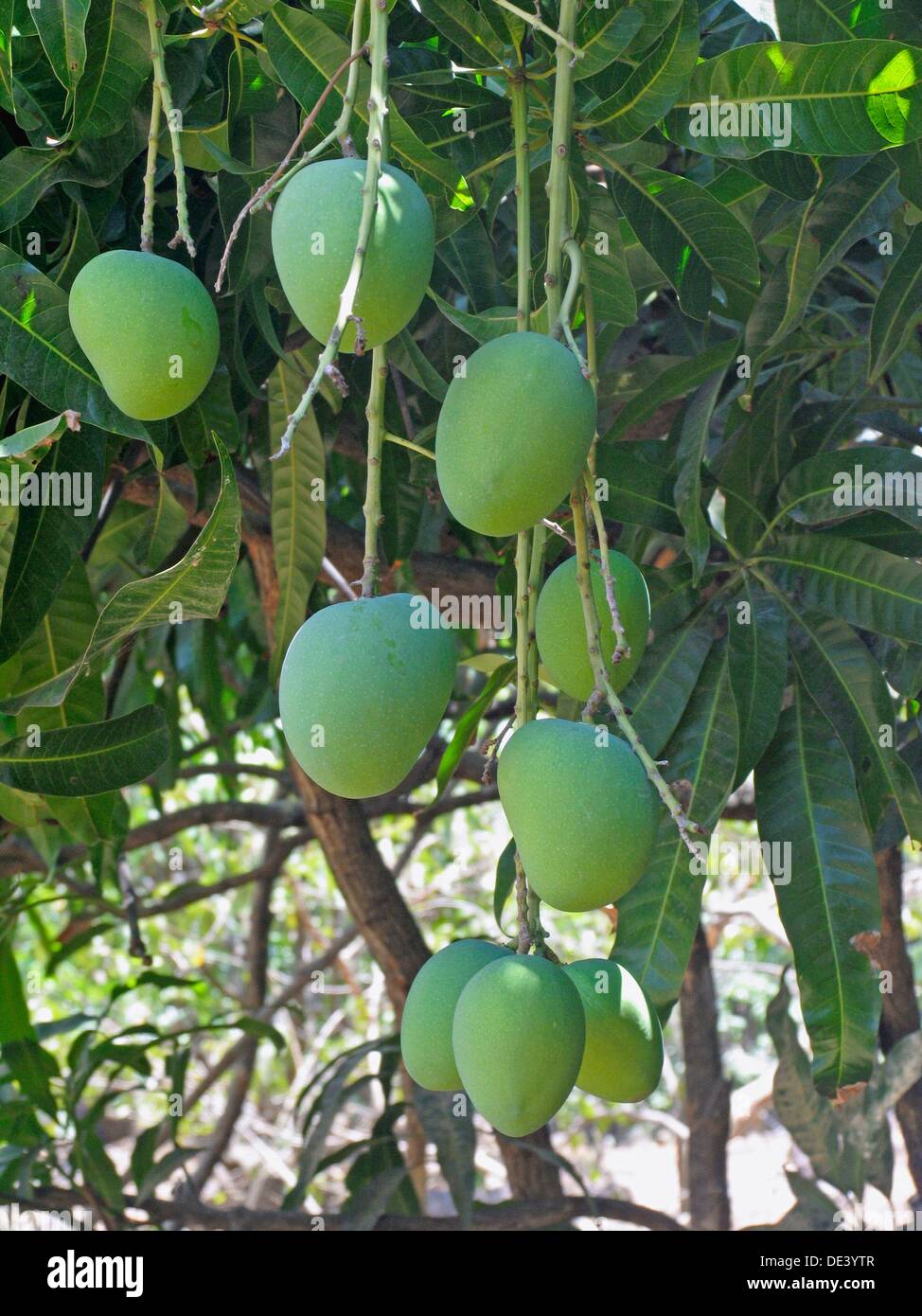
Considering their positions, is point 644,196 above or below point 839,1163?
above

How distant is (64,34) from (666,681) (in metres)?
0.62

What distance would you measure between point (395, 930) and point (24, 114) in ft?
4.00

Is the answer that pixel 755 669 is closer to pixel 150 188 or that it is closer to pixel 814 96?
pixel 814 96

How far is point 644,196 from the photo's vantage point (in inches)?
35.8

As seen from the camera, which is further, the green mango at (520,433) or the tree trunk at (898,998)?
the tree trunk at (898,998)

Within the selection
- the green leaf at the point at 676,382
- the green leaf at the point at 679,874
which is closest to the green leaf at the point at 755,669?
the green leaf at the point at 679,874

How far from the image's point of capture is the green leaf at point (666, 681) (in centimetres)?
99

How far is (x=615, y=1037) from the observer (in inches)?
24.7

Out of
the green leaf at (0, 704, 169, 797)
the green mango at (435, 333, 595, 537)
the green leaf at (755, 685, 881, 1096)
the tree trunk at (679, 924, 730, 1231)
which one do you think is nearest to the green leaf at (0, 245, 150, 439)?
the green leaf at (0, 704, 169, 797)

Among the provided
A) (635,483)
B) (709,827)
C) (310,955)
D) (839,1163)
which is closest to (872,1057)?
(709,827)

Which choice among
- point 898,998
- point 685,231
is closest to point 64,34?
point 685,231

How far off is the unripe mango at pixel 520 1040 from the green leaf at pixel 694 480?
1.28 feet

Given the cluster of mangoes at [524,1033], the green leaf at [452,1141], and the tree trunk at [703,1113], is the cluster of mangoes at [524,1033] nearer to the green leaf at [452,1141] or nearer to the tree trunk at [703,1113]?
the green leaf at [452,1141]
